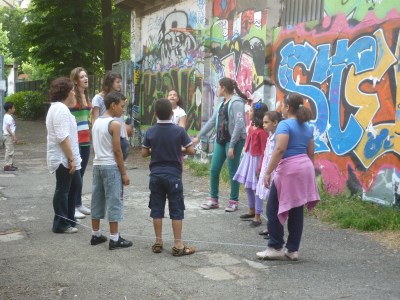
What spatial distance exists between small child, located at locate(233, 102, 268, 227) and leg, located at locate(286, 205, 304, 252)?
53.7 inches

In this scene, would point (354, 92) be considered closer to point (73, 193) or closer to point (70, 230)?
point (73, 193)

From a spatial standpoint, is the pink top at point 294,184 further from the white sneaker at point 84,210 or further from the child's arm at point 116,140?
the white sneaker at point 84,210

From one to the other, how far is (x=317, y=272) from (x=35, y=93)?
2509cm

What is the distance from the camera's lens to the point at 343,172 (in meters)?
7.97

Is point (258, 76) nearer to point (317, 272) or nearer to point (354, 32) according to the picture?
point (354, 32)

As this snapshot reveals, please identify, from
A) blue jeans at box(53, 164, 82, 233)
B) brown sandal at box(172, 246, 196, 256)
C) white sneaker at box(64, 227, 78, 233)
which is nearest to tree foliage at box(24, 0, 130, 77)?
blue jeans at box(53, 164, 82, 233)

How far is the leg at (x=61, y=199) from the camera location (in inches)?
256

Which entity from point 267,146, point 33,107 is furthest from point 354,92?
point 33,107

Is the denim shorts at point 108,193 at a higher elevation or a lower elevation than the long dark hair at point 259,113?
lower

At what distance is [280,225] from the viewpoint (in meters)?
5.51

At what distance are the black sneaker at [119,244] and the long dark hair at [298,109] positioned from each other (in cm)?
228

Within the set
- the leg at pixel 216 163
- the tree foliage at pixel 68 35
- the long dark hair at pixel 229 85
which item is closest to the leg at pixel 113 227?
the leg at pixel 216 163

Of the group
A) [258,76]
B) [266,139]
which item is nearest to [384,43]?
[266,139]

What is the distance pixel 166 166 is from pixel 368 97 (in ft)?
11.0
